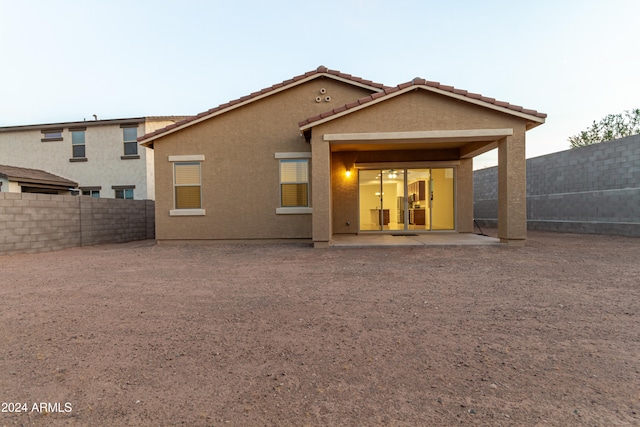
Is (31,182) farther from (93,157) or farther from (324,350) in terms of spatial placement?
(324,350)

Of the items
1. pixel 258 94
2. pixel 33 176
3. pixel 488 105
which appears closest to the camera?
pixel 488 105

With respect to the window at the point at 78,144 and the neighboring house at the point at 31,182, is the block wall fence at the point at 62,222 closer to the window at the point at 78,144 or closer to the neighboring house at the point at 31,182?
the neighboring house at the point at 31,182

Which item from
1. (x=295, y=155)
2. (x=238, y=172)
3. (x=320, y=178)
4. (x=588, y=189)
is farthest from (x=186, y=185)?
(x=588, y=189)

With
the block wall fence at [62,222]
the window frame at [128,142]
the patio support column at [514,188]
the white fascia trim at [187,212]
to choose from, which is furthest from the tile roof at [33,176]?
the patio support column at [514,188]

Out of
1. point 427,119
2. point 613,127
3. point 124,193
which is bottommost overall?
point 124,193

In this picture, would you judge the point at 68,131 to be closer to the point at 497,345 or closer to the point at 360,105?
the point at 360,105

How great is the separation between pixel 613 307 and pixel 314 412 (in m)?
4.00

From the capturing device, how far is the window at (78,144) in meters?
17.8

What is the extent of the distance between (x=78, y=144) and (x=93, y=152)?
3.53 ft

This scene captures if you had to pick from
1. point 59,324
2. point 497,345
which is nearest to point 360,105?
point 497,345

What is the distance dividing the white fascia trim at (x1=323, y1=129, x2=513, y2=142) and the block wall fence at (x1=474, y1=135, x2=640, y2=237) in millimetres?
6633

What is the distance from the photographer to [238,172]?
1054 cm

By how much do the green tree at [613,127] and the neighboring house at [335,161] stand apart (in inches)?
851

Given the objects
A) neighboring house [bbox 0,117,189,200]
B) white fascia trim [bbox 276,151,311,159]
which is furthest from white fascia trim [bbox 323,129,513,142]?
neighboring house [bbox 0,117,189,200]
